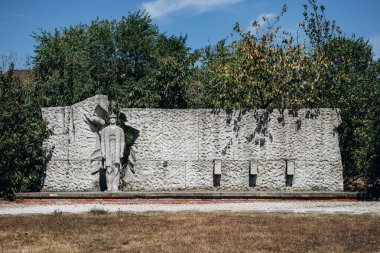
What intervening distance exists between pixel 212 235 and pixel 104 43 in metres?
20.7

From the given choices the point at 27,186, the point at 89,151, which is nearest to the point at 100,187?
the point at 89,151

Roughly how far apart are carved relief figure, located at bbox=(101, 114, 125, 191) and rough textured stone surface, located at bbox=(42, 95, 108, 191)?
1.78 ft

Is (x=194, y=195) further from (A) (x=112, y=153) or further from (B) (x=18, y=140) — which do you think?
(B) (x=18, y=140)

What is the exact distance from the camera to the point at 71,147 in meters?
15.0

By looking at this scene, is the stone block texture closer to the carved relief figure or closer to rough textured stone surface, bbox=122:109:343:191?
rough textured stone surface, bbox=122:109:343:191

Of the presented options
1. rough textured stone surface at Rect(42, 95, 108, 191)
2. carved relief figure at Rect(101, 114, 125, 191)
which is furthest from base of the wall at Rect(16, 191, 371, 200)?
rough textured stone surface at Rect(42, 95, 108, 191)

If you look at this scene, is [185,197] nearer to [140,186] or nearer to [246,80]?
[140,186]

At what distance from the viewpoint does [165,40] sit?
30.3m

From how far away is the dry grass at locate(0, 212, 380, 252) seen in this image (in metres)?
7.77

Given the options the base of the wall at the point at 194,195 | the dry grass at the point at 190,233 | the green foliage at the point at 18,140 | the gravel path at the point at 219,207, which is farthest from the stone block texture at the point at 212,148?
the dry grass at the point at 190,233

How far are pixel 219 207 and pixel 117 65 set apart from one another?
15996 millimetres

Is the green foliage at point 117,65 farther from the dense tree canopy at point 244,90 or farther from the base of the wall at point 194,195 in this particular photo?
the base of the wall at point 194,195

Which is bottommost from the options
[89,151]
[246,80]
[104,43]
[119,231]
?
[119,231]

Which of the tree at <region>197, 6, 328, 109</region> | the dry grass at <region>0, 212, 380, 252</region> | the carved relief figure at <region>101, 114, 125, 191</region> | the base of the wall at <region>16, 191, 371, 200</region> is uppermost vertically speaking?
the tree at <region>197, 6, 328, 109</region>
